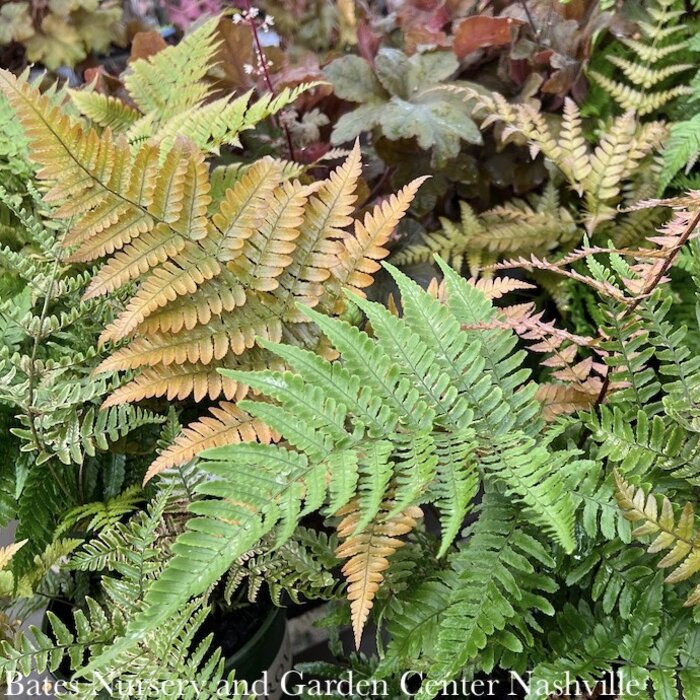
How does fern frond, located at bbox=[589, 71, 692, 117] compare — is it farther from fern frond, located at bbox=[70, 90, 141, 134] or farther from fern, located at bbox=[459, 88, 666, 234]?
fern frond, located at bbox=[70, 90, 141, 134]

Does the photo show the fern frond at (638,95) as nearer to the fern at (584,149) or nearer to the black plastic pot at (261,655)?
the fern at (584,149)

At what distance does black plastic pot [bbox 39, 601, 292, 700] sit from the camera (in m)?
0.89

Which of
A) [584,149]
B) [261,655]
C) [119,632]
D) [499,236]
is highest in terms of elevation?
[584,149]

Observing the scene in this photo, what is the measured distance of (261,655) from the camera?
0.93 meters

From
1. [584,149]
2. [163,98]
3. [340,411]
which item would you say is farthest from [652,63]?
[340,411]

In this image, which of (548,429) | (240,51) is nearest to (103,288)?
(548,429)

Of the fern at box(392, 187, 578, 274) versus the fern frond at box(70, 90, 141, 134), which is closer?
the fern frond at box(70, 90, 141, 134)

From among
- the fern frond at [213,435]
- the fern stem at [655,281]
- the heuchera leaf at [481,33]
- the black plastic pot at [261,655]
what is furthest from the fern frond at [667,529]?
the heuchera leaf at [481,33]

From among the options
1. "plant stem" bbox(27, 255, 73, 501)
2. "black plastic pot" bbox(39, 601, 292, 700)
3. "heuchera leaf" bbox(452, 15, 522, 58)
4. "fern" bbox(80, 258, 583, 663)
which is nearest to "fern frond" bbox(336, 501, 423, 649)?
Result: "fern" bbox(80, 258, 583, 663)

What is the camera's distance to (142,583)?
75cm

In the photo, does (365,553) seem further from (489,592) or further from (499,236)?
(499,236)

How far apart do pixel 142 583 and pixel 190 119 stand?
613 mm

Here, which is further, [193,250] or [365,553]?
[193,250]

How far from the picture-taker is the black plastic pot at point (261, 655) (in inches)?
35.2
